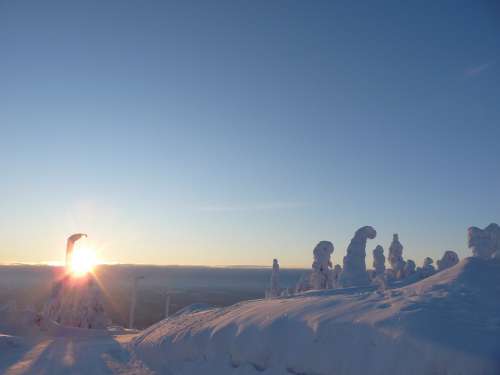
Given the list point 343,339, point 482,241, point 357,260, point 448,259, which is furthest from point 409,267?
point 343,339

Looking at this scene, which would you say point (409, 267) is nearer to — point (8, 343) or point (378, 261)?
point (378, 261)

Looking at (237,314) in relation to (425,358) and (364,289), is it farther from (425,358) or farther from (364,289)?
(425,358)

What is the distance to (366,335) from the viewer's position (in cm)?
944

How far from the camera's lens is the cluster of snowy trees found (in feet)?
79.1

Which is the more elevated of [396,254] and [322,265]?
[396,254]

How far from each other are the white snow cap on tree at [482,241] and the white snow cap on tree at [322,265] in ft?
47.1

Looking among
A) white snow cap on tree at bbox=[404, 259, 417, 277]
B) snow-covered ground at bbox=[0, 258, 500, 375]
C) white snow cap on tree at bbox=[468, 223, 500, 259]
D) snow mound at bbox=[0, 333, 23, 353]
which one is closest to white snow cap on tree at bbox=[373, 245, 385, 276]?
white snow cap on tree at bbox=[404, 259, 417, 277]

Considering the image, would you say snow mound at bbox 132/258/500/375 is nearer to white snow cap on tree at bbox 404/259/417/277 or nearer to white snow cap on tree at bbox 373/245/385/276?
white snow cap on tree at bbox 404/259/417/277

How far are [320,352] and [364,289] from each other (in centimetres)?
753

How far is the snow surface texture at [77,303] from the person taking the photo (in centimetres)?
3338

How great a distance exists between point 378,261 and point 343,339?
3262 cm

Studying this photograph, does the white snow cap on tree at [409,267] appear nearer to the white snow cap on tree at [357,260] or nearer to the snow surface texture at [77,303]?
the white snow cap on tree at [357,260]

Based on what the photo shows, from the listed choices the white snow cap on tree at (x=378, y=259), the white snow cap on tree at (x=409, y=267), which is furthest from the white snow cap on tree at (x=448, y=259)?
the white snow cap on tree at (x=378, y=259)

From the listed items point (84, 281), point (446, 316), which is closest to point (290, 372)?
point (446, 316)
